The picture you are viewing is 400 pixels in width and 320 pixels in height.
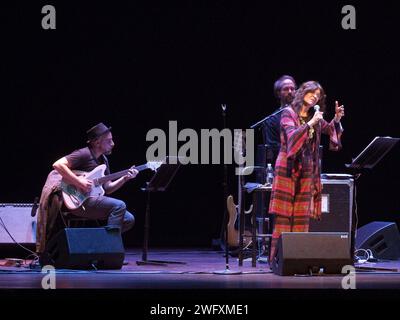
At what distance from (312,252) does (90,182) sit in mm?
2222

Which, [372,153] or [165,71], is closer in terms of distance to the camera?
[372,153]

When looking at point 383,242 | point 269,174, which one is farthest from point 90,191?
point 383,242

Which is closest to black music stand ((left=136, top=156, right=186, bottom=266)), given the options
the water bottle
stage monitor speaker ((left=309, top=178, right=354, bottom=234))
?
the water bottle

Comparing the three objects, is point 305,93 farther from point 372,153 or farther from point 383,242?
point 383,242

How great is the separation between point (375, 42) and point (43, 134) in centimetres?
377

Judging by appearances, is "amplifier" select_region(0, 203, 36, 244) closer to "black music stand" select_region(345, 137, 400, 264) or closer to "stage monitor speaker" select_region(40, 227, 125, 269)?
"stage monitor speaker" select_region(40, 227, 125, 269)

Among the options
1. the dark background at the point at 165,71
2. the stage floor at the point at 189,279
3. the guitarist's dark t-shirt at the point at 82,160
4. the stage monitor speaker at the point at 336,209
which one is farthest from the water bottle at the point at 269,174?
the dark background at the point at 165,71

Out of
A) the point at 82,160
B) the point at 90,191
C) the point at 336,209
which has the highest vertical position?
the point at 82,160

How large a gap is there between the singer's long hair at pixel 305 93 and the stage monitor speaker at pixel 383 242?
2137 millimetres

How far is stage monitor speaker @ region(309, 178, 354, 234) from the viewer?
746 centimetres

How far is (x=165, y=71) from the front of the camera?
8.92 meters

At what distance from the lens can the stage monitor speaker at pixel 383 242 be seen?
7910 millimetres

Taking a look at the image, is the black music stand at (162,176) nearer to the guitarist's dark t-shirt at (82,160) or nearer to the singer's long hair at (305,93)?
the guitarist's dark t-shirt at (82,160)
